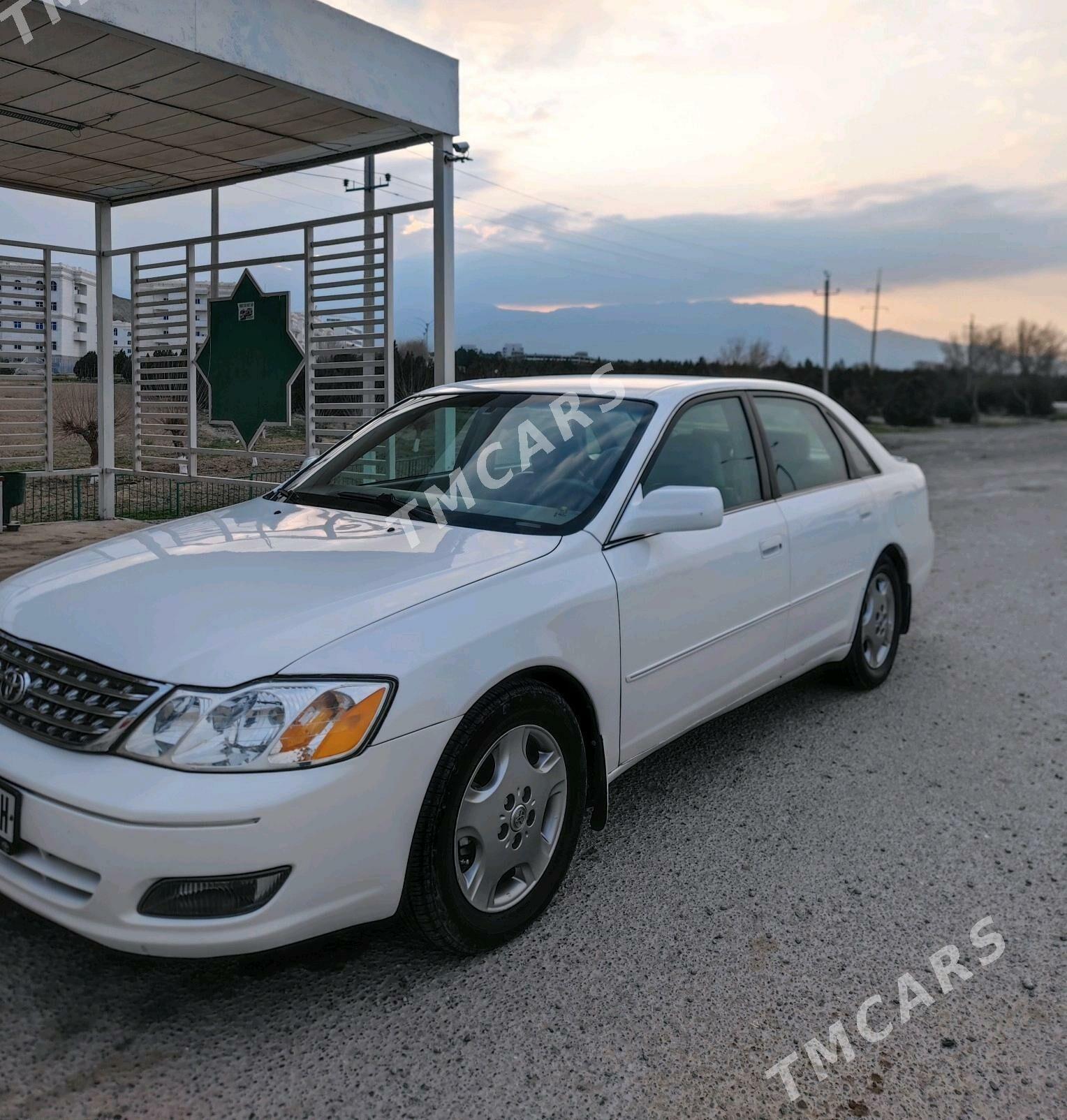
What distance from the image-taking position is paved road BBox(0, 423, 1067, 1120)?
2.33m

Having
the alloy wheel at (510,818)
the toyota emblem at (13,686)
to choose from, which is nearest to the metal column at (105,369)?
the toyota emblem at (13,686)

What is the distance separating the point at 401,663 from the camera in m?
2.55

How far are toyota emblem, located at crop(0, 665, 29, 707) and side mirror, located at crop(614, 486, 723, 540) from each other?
176cm

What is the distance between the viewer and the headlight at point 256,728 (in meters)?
2.36

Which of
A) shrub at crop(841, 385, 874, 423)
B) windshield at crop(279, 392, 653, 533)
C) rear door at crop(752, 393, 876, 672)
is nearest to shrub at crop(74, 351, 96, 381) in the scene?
windshield at crop(279, 392, 653, 533)

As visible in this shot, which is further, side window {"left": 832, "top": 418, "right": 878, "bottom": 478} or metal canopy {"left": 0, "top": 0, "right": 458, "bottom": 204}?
metal canopy {"left": 0, "top": 0, "right": 458, "bottom": 204}

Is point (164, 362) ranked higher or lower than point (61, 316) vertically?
lower

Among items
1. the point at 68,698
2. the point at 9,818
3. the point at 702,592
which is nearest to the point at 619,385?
the point at 702,592

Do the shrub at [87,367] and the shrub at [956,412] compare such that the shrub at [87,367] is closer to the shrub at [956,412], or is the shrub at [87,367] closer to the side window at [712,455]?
the side window at [712,455]

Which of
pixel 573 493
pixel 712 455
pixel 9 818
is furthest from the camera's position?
pixel 712 455

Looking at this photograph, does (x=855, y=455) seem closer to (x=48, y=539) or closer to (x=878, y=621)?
(x=878, y=621)

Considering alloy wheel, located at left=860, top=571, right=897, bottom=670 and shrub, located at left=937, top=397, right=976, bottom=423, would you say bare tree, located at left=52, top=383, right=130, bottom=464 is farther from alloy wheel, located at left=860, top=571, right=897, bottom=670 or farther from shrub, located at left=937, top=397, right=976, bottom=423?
shrub, located at left=937, top=397, right=976, bottom=423

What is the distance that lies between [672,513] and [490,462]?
80cm

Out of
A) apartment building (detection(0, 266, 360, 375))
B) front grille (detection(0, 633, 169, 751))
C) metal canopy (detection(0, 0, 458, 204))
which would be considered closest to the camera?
front grille (detection(0, 633, 169, 751))
